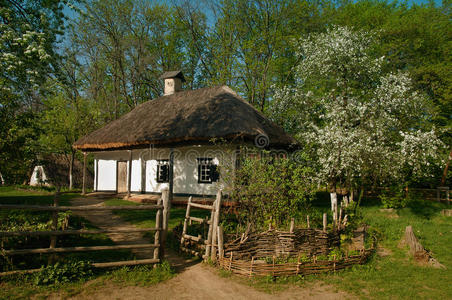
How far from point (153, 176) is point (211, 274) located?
10.5m

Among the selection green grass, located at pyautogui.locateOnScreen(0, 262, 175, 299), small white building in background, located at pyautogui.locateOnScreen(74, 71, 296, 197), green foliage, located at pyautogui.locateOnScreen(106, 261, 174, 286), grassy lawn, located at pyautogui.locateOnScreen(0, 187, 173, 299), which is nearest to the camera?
green grass, located at pyautogui.locateOnScreen(0, 262, 175, 299)

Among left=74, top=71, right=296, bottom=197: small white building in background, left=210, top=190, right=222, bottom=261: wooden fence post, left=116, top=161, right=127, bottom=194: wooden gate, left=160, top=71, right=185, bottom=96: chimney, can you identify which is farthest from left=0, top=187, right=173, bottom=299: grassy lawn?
left=160, top=71, right=185, bottom=96: chimney

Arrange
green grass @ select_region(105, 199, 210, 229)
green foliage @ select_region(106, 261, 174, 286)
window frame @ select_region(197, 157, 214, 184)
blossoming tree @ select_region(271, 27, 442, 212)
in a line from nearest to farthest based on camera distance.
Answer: green foliage @ select_region(106, 261, 174, 286)
green grass @ select_region(105, 199, 210, 229)
blossoming tree @ select_region(271, 27, 442, 212)
window frame @ select_region(197, 157, 214, 184)

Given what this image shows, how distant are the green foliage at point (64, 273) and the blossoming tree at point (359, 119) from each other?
8.01 meters

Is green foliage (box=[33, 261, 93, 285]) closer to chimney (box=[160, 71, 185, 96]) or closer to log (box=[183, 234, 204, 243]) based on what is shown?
log (box=[183, 234, 204, 243])

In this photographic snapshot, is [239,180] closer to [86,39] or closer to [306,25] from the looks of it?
[306,25]

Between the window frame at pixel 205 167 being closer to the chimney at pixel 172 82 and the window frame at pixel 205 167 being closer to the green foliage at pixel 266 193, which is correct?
the green foliage at pixel 266 193

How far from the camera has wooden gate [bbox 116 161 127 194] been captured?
1734 cm

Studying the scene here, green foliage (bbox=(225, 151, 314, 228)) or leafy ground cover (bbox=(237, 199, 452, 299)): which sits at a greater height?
green foliage (bbox=(225, 151, 314, 228))

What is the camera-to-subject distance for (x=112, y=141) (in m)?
15.4

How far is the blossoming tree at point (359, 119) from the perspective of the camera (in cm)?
1031

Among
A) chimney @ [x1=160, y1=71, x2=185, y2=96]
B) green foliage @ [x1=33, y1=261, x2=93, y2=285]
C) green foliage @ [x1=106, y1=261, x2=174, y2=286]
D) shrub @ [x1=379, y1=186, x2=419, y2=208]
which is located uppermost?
chimney @ [x1=160, y1=71, x2=185, y2=96]

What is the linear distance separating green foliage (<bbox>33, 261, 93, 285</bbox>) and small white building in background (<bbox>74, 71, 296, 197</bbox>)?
6.81m

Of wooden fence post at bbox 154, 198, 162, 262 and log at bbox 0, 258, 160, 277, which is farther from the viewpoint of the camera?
wooden fence post at bbox 154, 198, 162, 262
